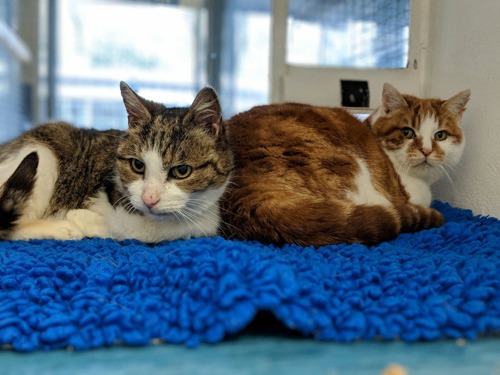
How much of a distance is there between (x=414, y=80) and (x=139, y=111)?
1.59 metres

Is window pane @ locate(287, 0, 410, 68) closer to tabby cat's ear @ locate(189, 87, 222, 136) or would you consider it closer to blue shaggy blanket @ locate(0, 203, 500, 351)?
tabby cat's ear @ locate(189, 87, 222, 136)

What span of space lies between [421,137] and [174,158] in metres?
1.08

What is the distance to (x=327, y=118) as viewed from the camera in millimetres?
1807

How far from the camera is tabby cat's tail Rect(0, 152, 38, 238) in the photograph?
140 centimetres

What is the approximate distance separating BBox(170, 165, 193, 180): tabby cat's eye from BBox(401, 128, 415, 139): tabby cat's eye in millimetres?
1011

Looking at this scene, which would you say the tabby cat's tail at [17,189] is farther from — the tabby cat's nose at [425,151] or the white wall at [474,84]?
the white wall at [474,84]

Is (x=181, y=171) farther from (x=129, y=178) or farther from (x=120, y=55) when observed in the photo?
(x=120, y=55)

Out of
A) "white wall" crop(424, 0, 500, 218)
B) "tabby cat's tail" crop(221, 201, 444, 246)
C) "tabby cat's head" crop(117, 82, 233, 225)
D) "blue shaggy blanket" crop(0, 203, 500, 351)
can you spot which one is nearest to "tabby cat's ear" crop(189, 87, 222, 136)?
"tabby cat's head" crop(117, 82, 233, 225)

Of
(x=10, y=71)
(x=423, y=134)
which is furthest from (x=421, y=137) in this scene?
(x=10, y=71)

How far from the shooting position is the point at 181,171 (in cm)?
140

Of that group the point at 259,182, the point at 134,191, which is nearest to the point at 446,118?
the point at 259,182

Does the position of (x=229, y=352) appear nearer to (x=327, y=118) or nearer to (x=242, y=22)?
(x=327, y=118)

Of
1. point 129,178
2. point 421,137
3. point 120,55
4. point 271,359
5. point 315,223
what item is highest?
point 120,55

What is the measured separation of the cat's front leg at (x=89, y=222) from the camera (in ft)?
5.30
